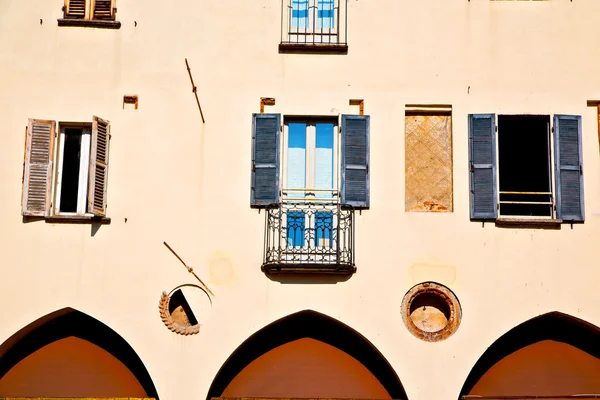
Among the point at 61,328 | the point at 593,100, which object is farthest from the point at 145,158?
the point at 593,100

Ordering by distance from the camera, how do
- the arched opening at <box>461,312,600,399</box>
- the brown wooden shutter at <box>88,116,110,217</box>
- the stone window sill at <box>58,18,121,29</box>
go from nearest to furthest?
the brown wooden shutter at <box>88,116,110,217</box> → the arched opening at <box>461,312,600,399</box> → the stone window sill at <box>58,18,121,29</box>

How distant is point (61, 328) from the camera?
1571cm

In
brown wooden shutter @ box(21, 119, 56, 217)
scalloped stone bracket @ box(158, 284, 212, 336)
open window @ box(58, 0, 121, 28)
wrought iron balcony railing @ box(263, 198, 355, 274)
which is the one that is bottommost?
scalloped stone bracket @ box(158, 284, 212, 336)

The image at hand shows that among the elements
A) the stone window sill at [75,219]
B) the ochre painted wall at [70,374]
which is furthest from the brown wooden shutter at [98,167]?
the ochre painted wall at [70,374]

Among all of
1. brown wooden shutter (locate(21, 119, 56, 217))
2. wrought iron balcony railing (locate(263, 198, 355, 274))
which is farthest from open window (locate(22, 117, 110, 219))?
wrought iron balcony railing (locate(263, 198, 355, 274))

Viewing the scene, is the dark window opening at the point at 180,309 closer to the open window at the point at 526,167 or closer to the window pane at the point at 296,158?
the window pane at the point at 296,158

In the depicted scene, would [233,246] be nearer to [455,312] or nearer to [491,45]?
[455,312]

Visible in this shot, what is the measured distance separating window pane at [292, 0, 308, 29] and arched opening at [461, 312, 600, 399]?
5586 millimetres

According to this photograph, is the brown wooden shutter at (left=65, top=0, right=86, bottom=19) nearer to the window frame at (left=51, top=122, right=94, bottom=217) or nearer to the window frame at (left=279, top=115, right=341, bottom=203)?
the window frame at (left=51, top=122, right=94, bottom=217)

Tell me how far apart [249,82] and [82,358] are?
4807mm

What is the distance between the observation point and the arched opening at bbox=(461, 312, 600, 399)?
50.5 feet

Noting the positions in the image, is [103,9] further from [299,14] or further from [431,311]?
[431,311]

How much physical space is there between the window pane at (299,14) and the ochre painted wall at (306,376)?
190 inches

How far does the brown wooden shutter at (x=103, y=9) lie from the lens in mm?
16078
